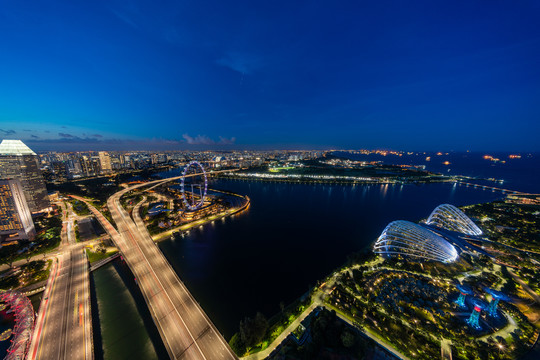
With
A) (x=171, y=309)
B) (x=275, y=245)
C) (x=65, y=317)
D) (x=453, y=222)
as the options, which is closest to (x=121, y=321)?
(x=65, y=317)

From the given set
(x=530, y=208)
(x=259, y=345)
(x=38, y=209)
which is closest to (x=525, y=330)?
(x=259, y=345)

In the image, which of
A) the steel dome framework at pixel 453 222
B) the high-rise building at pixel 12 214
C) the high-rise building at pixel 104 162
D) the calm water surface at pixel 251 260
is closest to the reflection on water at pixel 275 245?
the calm water surface at pixel 251 260

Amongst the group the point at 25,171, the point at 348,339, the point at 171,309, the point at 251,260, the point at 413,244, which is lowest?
the point at 251,260

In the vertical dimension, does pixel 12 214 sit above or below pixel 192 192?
below

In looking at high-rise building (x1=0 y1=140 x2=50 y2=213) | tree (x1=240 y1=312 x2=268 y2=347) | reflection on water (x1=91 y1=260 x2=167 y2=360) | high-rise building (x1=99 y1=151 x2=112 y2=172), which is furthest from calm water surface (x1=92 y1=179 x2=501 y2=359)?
high-rise building (x1=99 y1=151 x2=112 y2=172)

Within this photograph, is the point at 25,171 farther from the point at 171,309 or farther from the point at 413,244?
A: the point at 413,244
